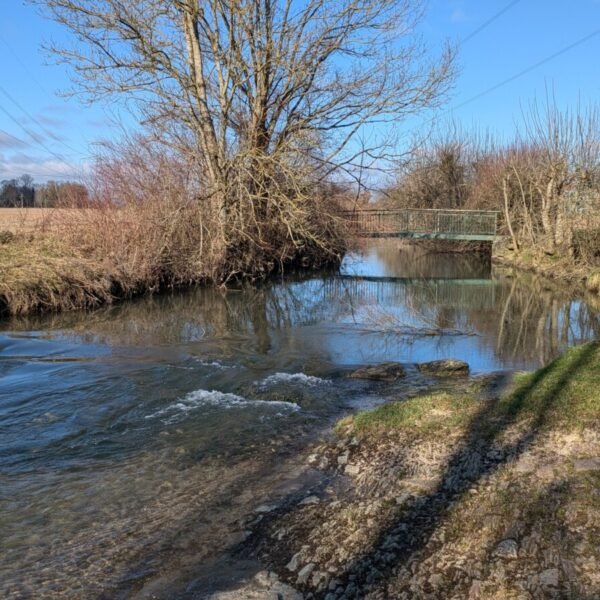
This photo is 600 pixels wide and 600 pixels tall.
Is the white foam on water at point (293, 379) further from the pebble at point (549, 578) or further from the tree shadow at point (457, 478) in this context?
the pebble at point (549, 578)

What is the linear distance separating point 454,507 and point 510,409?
1962 mm

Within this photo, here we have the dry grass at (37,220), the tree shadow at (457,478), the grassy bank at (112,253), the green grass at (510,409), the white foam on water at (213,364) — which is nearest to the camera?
the tree shadow at (457,478)

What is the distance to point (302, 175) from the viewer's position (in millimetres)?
19109

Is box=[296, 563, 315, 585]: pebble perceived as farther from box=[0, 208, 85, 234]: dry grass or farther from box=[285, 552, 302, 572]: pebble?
box=[0, 208, 85, 234]: dry grass

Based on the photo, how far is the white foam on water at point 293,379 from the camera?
26.6 feet

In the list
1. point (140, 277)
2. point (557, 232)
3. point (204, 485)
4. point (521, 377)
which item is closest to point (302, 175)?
point (140, 277)

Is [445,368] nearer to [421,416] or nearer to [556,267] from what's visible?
[421,416]

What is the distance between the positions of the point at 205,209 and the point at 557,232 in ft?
46.7

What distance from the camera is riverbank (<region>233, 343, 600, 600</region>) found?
3104 mm

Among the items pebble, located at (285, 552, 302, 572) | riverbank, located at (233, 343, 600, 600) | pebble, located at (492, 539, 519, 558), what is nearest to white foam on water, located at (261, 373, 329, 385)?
riverbank, located at (233, 343, 600, 600)

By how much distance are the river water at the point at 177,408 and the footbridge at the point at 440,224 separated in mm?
15403

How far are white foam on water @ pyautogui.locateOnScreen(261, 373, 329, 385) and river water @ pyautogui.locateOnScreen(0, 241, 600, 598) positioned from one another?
0.04 meters

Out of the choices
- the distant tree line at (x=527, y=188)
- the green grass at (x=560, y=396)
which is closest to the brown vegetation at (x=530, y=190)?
the distant tree line at (x=527, y=188)

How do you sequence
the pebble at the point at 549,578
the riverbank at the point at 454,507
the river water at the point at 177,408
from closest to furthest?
the pebble at the point at 549,578
the riverbank at the point at 454,507
the river water at the point at 177,408
